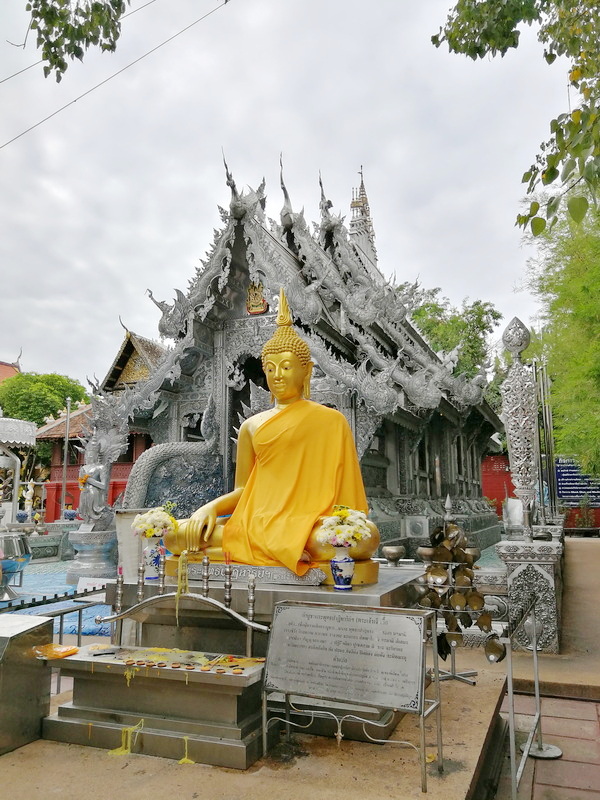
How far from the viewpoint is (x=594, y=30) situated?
13.1 ft

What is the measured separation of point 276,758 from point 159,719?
0.69 meters

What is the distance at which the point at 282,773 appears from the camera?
3.00 metres

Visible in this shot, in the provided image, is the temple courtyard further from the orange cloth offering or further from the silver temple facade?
the silver temple facade

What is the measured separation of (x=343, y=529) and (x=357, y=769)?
1.43 meters

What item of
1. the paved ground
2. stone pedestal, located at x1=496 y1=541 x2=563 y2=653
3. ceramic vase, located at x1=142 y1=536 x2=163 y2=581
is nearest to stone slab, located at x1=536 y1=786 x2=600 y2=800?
the paved ground

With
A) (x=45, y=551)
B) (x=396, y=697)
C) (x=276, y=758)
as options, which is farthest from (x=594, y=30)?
(x=45, y=551)

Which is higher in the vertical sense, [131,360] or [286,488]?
[131,360]

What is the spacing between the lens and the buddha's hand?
466 cm

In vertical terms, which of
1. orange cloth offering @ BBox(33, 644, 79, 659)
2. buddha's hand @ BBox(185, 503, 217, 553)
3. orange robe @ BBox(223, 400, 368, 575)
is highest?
orange robe @ BBox(223, 400, 368, 575)

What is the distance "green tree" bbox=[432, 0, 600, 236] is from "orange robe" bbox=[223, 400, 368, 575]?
225 centimetres

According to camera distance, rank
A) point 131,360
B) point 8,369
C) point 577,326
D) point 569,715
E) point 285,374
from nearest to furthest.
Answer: point 569,715
point 285,374
point 577,326
point 131,360
point 8,369

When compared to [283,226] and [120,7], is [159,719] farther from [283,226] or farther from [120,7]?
[283,226]

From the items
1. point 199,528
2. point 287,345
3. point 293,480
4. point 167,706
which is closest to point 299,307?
point 287,345

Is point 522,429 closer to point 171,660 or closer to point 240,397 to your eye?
point 171,660
